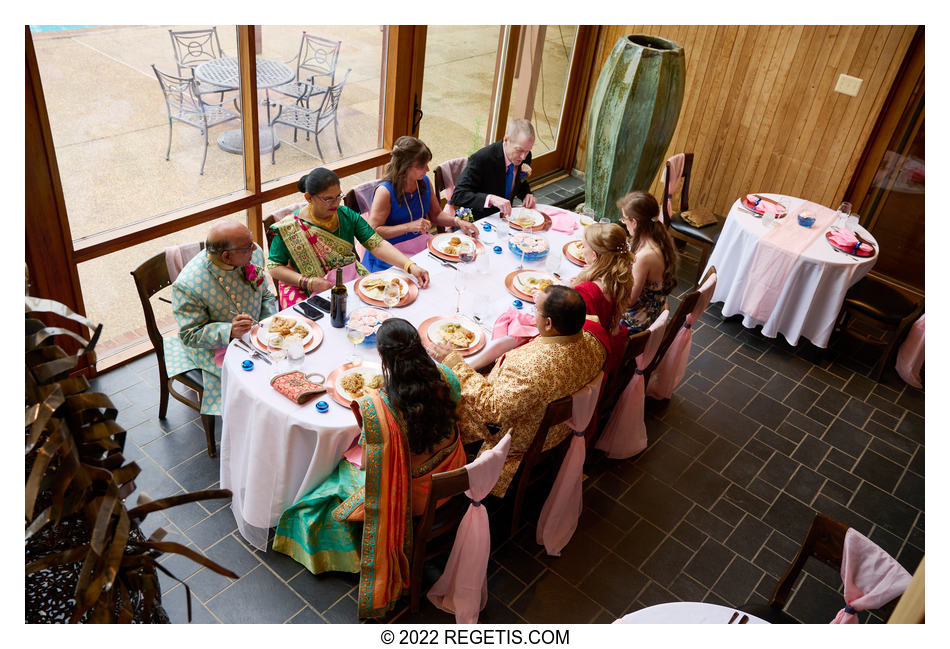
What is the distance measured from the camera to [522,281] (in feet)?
13.3

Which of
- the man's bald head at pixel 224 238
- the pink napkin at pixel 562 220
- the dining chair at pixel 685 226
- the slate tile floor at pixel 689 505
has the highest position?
the man's bald head at pixel 224 238

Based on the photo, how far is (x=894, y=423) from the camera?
190 inches

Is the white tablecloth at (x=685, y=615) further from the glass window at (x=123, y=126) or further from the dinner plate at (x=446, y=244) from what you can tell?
the glass window at (x=123, y=126)

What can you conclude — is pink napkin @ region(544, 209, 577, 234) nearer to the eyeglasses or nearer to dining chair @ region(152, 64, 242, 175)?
the eyeglasses

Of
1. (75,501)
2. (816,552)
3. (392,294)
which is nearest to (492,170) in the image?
(392,294)

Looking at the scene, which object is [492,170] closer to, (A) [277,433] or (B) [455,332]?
(B) [455,332]

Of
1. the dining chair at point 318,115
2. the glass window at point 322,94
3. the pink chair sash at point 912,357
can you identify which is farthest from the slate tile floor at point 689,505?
the dining chair at point 318,115

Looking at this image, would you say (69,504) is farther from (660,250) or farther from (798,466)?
(798,466)

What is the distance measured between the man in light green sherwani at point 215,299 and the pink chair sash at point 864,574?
2.66 m

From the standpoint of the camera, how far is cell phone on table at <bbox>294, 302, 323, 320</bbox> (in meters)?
3.53

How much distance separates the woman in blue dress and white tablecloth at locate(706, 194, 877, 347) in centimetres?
227

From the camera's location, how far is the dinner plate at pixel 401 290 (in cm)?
368

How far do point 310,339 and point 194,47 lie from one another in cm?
221

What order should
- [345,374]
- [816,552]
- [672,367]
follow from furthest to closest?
[672,367], [345,374], [816,552]
